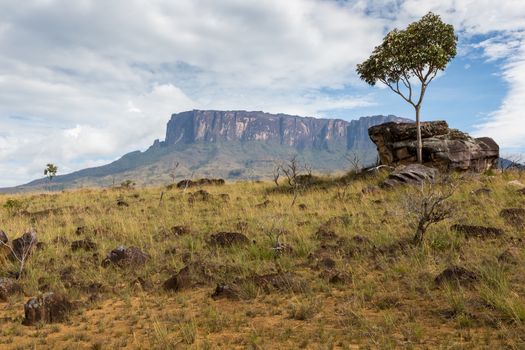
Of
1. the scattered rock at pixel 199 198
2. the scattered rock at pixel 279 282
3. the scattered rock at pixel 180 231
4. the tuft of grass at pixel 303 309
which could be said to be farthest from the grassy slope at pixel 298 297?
the scattered rock at pixel 199 198

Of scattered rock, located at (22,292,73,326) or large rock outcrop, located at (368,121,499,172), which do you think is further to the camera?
Answer: large rock outcrop, located at (368,121,499,172)

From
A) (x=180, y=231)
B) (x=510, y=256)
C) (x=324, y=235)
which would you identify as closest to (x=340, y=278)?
(x=510, y=256)

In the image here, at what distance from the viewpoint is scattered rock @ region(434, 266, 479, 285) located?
21.3 feet

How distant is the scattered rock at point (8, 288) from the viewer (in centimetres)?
765

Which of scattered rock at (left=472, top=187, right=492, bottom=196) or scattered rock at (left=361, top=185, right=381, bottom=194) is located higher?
scattered rock at (left=361, top=185, right=381, bottom=194)

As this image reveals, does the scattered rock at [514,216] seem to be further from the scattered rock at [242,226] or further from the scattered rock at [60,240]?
the scattered rock at [60,240]

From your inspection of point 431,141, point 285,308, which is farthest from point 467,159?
point 285,308

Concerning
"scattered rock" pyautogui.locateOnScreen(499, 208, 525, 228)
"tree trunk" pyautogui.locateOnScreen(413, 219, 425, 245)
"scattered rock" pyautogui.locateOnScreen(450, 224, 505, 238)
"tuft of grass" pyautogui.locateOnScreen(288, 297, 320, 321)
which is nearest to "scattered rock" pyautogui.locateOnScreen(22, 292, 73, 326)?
"tuft of grass" pyautogui.locateOnScreen(288, 297, 320, 321)

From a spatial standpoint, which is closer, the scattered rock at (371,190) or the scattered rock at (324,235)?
the scattered rock at (324,235)

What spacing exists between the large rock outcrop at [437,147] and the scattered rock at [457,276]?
17295 mm

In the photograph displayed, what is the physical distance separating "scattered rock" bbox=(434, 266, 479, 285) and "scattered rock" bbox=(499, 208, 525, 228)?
4881 mm

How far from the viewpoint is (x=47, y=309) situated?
21.3ft

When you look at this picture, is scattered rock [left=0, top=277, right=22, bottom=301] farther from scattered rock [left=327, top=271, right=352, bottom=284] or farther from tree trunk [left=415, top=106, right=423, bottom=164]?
tree trunk [left=415, top=106, right=423, bottom=164]

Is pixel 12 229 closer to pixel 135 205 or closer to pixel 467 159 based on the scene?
pixel 135 205
